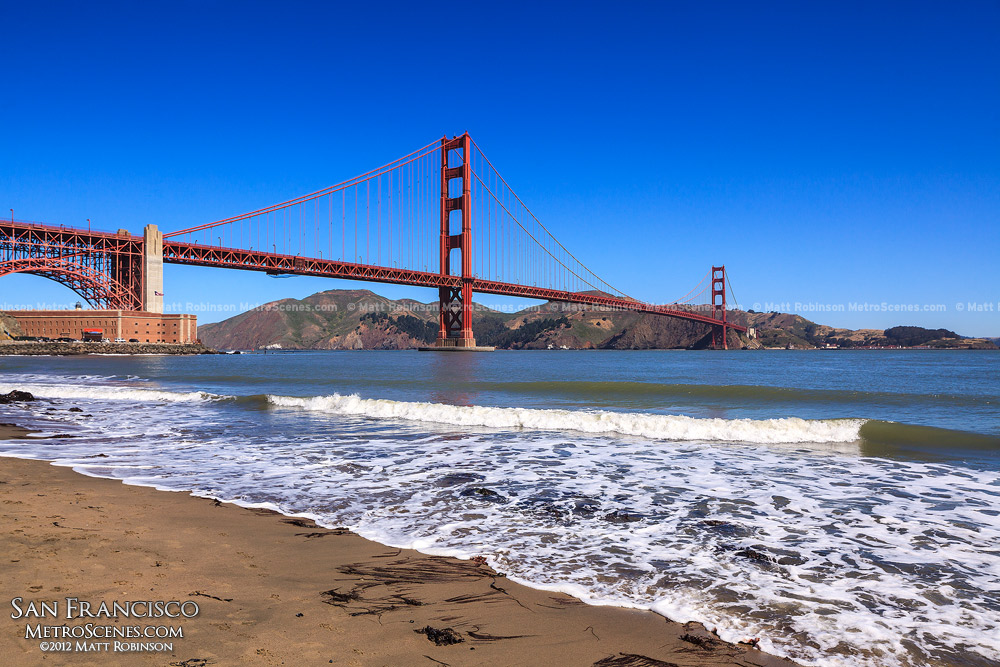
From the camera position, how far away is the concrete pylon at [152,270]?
6097 cm

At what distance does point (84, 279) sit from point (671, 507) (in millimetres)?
76960

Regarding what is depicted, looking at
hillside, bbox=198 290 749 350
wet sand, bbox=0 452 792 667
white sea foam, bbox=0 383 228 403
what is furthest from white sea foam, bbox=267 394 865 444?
hillside, bbox=198 290 749 350

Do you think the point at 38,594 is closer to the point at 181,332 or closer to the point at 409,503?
the point at 409,503

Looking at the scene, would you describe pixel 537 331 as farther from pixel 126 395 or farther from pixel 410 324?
pixel 126 395

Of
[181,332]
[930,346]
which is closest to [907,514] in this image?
[181,332]

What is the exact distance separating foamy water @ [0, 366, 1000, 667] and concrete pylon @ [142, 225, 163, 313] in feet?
194

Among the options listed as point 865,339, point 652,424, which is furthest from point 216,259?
point 865,339

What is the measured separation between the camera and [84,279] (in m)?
64.4

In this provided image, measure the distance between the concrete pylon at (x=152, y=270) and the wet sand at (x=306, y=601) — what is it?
66.8m

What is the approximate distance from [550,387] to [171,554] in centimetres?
1747

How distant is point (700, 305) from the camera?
110 m

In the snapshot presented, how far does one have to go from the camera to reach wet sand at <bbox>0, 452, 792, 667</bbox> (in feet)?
7.43

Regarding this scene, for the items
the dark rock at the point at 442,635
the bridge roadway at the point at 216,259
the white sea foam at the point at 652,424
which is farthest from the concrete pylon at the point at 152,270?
the dark rock at the point at 442,635

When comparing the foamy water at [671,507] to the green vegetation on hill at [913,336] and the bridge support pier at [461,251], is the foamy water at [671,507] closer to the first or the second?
the bridge support pier at [461,251]
